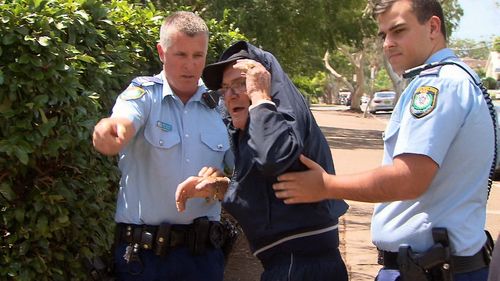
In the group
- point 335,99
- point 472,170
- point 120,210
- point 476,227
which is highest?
point 472,170

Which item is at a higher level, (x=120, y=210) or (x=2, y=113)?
(x=2, y=113)

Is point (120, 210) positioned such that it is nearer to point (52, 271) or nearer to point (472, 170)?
point (52, 271)

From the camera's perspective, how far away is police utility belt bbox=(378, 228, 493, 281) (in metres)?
2.38

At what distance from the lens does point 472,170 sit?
240cm

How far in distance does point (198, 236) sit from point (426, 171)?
1.26 meters

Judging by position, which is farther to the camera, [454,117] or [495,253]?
[454,117]

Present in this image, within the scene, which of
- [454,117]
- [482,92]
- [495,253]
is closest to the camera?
[495,253]

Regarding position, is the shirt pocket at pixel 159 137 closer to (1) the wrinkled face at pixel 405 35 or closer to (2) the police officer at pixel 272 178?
(2) the police officer at pixel 272 178

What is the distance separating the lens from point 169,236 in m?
3.17

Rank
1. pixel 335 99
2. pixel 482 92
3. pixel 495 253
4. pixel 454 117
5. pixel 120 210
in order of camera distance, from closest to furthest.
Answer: pixel 495 253
pixel 454 117
pixel 482 92
pixel 120 210
pixel 335 99

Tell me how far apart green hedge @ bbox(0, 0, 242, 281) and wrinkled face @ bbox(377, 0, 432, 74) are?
1.60 m

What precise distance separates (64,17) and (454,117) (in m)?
2.09

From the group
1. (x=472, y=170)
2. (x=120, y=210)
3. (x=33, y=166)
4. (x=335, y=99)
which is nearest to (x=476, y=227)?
(x=472, y=170)

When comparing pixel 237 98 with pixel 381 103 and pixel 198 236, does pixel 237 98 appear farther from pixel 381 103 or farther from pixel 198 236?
pixel 381 103
